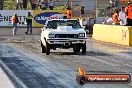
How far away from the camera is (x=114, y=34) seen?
2669 cm

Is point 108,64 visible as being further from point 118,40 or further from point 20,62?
point 118,40

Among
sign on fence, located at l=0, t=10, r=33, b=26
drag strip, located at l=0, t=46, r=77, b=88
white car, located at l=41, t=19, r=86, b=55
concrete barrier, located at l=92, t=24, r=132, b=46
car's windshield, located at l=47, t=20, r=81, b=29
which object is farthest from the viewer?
sign on fence, located at l=0, t=10, r=33, b=26

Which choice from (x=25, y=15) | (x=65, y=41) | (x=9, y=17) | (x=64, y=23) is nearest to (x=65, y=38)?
(x=65, y=41)

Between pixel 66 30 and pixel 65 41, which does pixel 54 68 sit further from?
pixel 66 30

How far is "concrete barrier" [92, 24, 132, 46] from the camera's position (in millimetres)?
24578

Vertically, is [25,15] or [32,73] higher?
[25,15]

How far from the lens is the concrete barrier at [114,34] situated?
24578 mm

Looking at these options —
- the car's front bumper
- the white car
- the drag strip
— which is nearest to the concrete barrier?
the white car

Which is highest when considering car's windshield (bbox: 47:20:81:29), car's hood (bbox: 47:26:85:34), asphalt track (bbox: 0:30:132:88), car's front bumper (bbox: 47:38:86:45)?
car's windshield (bbox: 47:20:81:29)

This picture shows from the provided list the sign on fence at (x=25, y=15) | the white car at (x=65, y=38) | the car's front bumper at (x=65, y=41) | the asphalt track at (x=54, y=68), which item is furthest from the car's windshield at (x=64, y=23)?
the sign on fence at (x=25, y=15)

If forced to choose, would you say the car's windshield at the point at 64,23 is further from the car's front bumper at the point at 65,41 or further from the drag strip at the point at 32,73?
the drag strip at the point at 32,73

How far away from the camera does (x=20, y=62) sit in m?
15.8

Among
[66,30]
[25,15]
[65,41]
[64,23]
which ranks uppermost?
[64,23]

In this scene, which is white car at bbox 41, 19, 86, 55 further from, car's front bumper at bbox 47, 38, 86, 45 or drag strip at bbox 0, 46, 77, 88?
drag strip at bbox 0, 46, 77, 88
